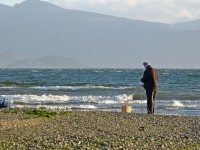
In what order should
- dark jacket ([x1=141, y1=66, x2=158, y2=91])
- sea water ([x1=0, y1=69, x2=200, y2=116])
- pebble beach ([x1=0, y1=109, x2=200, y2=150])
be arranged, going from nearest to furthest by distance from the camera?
pebble beach ([x1=0, y1=109, x2=200, y2=150]) → dark jacket ([x1=141, y1=66, x2=158, y2=91]) → sea water ([x1=0, y1=69, x2=200, y2=116])

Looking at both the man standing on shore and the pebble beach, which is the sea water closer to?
the man standing on shore

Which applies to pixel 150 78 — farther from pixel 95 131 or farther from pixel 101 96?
pixel 101 96

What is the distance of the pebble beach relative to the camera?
39.5 feet

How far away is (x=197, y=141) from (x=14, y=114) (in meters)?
7.54

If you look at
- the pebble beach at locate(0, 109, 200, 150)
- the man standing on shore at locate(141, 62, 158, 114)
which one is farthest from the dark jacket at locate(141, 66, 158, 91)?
the pebble beach at locate(0, 109, 200, 150)

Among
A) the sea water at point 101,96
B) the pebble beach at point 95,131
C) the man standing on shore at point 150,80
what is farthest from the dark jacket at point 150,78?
the sea water at point 101,96

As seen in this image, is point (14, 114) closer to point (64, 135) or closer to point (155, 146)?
point (64, 135)

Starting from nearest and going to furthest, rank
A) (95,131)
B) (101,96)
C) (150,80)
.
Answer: (95,131), (150,80), (101,96)

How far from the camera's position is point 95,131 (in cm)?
1424

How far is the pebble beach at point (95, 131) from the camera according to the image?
1205 centimetres

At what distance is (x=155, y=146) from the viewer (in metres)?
12.1

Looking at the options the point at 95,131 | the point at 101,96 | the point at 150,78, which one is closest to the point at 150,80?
the point at 150,78

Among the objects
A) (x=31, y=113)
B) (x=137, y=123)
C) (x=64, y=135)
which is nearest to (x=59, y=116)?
(x=31, y=113)

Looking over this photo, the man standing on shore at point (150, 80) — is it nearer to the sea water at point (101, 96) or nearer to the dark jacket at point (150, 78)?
the dark jacket at point (150, 78)
